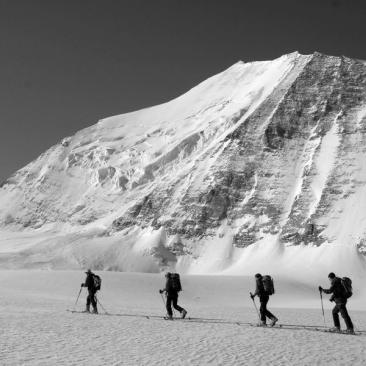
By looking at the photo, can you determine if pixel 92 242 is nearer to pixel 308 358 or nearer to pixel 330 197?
pixel 330 197

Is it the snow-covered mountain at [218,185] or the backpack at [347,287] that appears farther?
the snow-covered mountain at [218,185]

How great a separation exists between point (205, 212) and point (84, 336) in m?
84.0

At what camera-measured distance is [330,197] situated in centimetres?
9300

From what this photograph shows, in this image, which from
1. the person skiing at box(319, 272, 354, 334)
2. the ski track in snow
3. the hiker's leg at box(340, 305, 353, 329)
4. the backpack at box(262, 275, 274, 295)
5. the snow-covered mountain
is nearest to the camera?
the ski track in snow

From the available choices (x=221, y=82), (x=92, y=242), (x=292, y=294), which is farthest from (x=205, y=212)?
(x=221, y=82)

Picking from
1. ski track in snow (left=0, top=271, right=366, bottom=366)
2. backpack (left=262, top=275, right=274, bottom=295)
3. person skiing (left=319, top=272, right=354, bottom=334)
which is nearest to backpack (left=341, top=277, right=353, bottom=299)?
person skiing (left=319, top=272, right=354, bottom=334)

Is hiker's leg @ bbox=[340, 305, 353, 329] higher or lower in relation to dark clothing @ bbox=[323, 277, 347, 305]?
lower

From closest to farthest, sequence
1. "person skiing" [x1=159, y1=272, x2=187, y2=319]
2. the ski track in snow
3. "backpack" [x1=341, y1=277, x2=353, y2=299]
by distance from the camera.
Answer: the ski track in snow → "backpack" [x1=341, y1=277, x2=353, y2=299] → "person skiing" [x1=159, y1=272, x2=187, y2=319]

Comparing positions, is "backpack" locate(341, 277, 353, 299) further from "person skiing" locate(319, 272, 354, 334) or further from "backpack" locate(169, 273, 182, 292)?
"backpack" locate(169, 273, 182, 292)

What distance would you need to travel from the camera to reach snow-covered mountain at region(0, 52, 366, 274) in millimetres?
89125

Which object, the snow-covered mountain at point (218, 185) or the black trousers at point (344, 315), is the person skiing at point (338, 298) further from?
the snow-covered mountain at point (218, 185)

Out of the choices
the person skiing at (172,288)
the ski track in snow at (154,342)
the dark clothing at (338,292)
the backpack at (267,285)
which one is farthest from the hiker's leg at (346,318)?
the person skiing at (172,288)

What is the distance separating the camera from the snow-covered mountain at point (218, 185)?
89125 millimetres

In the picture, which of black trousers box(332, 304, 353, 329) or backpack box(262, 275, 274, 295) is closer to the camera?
black trousers box(332, 304, 353, 329)
